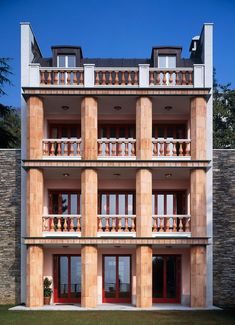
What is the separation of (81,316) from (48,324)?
2227mm

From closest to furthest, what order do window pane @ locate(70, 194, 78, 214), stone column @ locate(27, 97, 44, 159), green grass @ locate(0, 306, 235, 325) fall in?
green grass @ locate(0, 306, 235, 325), stone column @ locate(27, 97, 44, 159), window pane @ locate(70, 194, 78, 214)

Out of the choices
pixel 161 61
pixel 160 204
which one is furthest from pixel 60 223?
pixel 161 61

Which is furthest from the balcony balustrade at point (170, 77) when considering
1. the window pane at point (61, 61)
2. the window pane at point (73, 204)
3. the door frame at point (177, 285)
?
the door frame at point (177, 285)

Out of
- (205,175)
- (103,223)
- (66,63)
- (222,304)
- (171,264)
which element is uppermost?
(66,63)

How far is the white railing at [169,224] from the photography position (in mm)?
23750

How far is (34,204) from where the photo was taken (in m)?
23.2

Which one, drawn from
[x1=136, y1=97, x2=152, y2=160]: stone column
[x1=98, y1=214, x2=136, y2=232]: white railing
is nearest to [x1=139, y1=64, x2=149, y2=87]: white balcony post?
[x1=136, y1=97, x2=152, y2=160]: stone column

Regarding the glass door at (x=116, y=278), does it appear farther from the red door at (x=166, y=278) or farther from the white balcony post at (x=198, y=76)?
the white balcony post at (x=198, y=76)

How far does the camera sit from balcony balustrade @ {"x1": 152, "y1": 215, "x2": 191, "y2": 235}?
2373cm

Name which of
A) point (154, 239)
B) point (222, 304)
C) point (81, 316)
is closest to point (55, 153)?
point (154, 239)

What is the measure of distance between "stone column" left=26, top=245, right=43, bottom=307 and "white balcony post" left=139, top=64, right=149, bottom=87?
8862 mm

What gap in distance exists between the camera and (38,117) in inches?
931

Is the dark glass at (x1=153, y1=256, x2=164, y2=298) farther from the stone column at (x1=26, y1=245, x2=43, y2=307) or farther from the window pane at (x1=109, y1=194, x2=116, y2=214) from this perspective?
the stone column at (x1=26, y1=245, x2=43, y2=307)

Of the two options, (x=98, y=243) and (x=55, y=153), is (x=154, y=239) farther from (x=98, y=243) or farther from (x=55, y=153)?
(x=55, y=153)
